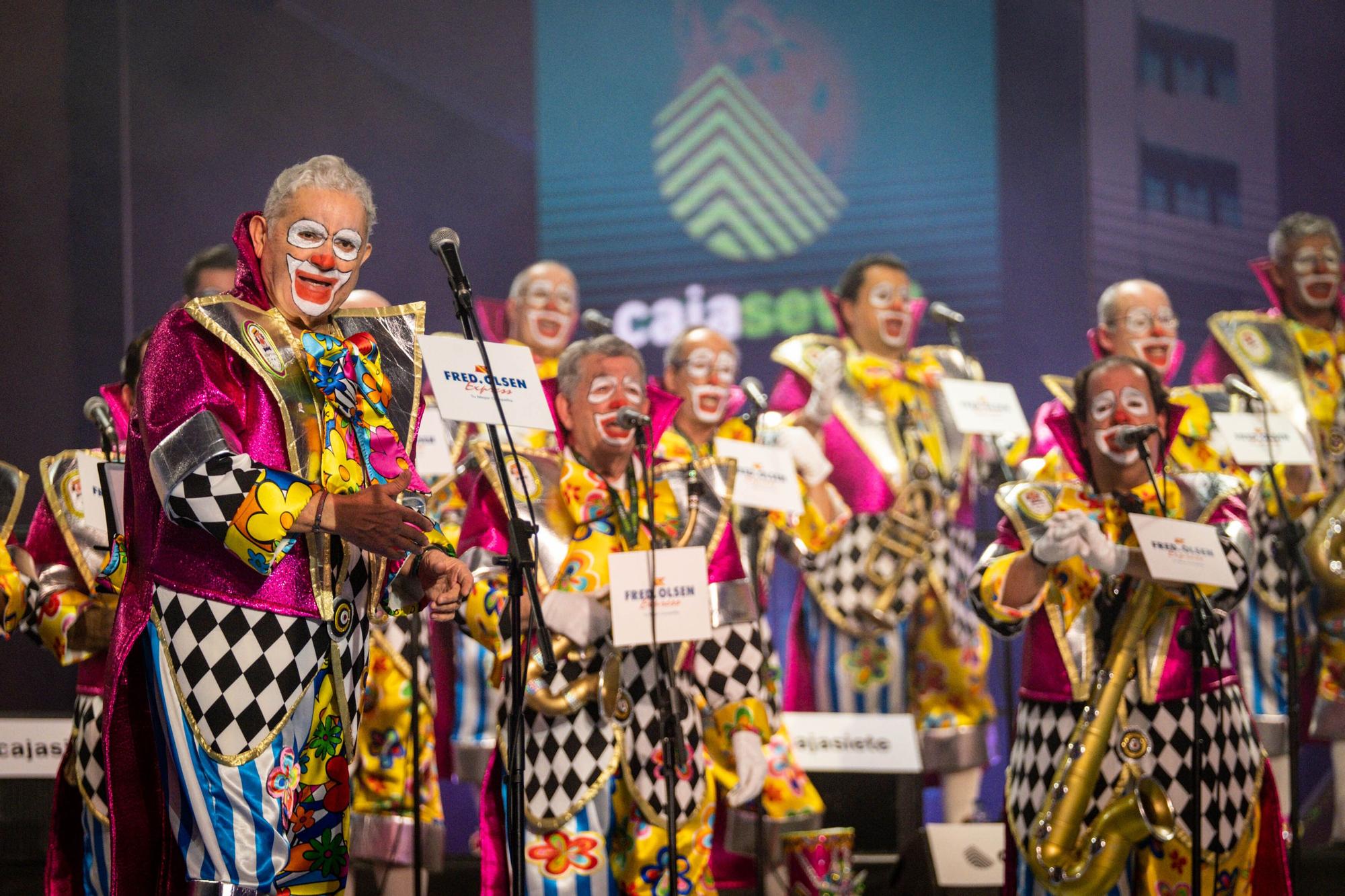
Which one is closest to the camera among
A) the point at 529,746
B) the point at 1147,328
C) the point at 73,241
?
the point at 529,746

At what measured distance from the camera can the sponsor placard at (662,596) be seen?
363 cm

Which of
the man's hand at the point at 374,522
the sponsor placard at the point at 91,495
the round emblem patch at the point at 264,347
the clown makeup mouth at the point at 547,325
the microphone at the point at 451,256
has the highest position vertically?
the clown makeup mouth at the point at 547,325

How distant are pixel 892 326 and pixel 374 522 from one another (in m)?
3.96

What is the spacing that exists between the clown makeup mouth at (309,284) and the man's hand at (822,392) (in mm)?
3235

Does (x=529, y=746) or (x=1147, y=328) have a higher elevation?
(x=1147, y=328)

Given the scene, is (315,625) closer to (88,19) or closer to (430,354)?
(430,354)

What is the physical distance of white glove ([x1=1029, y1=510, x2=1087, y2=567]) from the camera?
3842 mm

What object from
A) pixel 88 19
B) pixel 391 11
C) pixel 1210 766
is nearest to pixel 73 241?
pixel 88 19

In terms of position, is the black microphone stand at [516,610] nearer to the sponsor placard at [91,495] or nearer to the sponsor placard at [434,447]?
the sponsor placard at [91,495]

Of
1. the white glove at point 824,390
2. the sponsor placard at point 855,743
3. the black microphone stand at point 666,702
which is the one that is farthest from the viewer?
the white glove at point 824,390

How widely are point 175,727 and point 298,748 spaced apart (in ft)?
0.81

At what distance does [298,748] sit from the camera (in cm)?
289

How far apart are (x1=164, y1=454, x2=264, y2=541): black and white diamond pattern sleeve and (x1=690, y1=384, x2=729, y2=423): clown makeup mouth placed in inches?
119

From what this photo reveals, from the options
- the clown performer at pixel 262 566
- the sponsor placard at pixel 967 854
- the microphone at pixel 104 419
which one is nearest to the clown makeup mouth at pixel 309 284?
the clown performer at pixel 262 566
